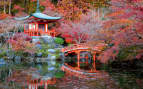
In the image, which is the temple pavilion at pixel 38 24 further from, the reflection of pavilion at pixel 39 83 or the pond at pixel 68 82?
the reflection of pavilion at pixel 39 83

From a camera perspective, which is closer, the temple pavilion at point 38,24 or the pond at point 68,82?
the pond at point 68,82

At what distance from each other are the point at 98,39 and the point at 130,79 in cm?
885

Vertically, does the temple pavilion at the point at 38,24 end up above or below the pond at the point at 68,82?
above

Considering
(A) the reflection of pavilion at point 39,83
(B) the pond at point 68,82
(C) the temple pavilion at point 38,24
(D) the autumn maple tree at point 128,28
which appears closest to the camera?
(B) the pond at point 68,82

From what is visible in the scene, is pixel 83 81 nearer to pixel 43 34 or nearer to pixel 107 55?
pixel 107 55

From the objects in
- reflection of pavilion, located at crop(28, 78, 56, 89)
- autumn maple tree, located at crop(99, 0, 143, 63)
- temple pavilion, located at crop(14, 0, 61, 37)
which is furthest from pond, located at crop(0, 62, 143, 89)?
temple pavilion, located at crop(14, 0, 61, 37)

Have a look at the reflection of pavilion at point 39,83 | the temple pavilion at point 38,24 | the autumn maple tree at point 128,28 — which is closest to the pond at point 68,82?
the reflection of pavilion at point 39,83

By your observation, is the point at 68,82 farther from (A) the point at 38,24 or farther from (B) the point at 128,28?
(A) the point at 38,24

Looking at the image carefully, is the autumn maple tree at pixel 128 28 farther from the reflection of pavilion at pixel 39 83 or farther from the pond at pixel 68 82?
the reflection of pavilion at pixel 39 83

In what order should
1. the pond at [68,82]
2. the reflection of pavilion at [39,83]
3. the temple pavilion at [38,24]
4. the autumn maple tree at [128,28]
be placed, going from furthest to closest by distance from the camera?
the temple pavilion at [38,24], the autumn maple tree at [128,28], the reflection of pavilion at [39,83], the pond at [68,82]

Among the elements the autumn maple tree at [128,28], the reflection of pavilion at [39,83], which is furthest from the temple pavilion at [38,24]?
the reflection of pavilion at [39,83]

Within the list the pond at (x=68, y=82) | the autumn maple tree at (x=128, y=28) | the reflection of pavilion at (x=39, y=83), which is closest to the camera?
the pond at (x=68, y=82)

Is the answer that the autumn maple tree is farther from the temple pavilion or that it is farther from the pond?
the temple pavilion

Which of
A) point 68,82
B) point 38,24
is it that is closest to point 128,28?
point 68,82
